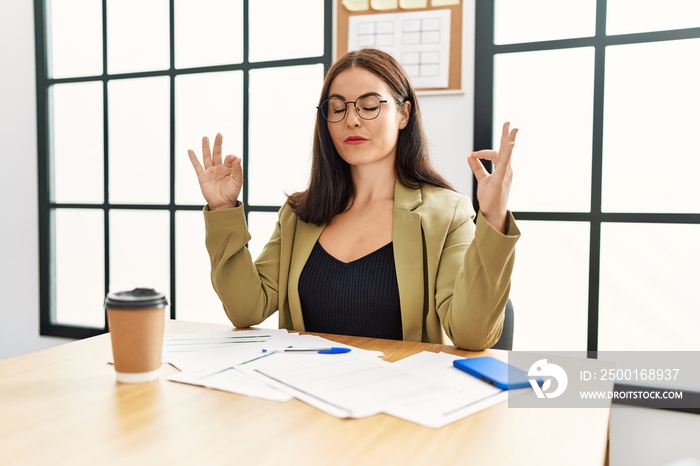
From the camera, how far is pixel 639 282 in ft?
6.40

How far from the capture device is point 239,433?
70cm

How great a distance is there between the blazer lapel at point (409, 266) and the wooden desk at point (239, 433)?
55cm

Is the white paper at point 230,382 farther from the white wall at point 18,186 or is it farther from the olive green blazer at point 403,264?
the white wall at point 18,186

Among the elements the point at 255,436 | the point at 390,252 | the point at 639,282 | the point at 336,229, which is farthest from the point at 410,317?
Answer: the point at 639,282

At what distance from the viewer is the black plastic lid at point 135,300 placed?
855 millimetres

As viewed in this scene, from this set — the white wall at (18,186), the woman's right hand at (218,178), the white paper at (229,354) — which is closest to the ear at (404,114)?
the woman's right hand at (218,178)

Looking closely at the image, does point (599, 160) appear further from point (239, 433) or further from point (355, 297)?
point (239, 433)

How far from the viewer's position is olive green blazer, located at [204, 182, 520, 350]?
4.37 ft

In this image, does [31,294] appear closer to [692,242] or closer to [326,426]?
[326,426]

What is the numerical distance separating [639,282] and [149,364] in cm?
170

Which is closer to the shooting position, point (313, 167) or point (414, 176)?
point (414, 176)

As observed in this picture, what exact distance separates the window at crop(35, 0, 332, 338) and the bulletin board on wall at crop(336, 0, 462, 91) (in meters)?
0.21

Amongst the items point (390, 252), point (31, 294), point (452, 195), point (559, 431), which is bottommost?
point (31, 294)

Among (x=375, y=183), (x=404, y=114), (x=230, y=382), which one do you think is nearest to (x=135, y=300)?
(x=230, y=382)
